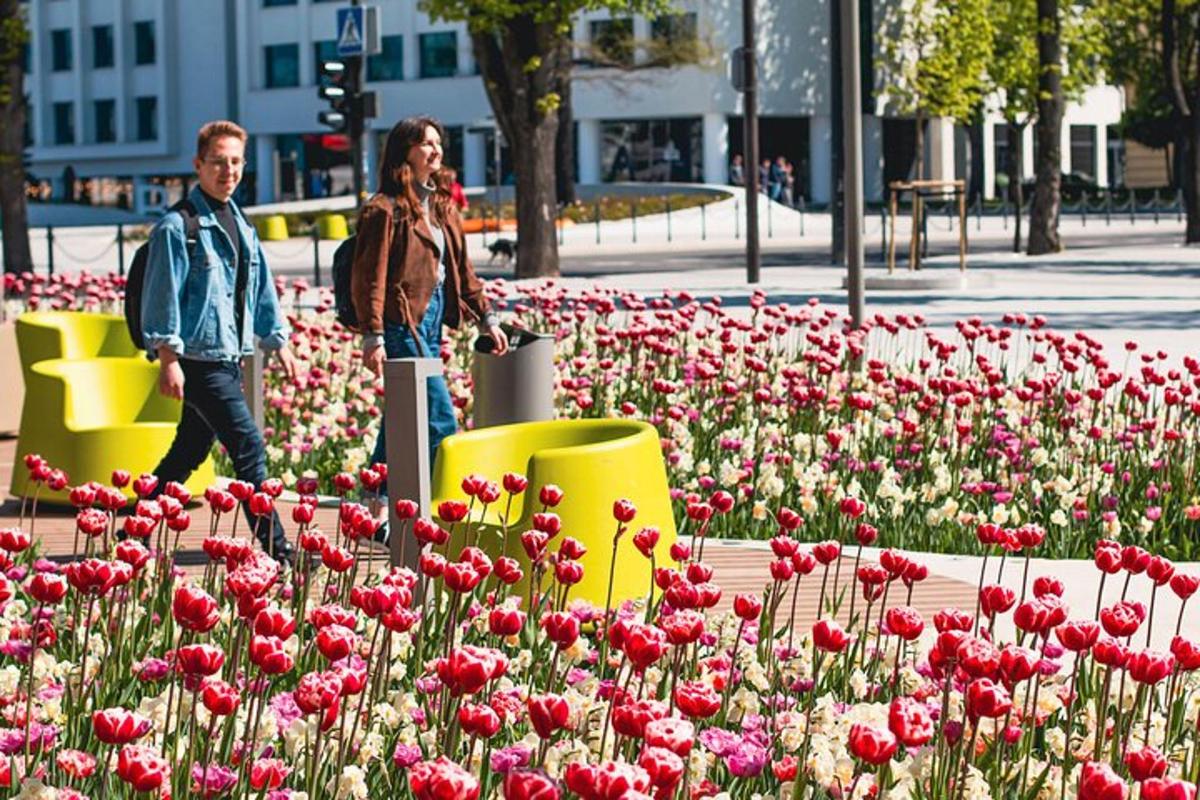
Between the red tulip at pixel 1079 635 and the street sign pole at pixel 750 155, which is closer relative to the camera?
the red tulip at pixel 1079 635

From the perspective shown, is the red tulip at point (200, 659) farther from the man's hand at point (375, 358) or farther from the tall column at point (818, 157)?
the tall column at point (818, 157)

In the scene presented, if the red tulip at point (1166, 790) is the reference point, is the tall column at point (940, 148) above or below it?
above

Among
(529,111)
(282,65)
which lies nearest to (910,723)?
(529,111)

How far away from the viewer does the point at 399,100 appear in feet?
277

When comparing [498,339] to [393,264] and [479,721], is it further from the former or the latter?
[479,721]

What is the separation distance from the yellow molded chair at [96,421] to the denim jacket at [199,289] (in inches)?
76.5

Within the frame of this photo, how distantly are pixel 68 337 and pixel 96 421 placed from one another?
235cm

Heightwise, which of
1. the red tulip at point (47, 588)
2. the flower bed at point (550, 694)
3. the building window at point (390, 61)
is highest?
the building window at point (390, 61)

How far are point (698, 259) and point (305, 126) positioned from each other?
4874 cm

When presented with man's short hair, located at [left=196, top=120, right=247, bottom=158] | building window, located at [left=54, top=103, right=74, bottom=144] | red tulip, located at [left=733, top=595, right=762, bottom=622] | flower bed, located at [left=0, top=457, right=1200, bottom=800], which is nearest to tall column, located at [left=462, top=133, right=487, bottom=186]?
building window, located at [left=54, top=103, right=74, bottom=144]

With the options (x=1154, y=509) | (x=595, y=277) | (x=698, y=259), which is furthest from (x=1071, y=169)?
(x=1154, y=509)

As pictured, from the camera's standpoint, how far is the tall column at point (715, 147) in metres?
74.6

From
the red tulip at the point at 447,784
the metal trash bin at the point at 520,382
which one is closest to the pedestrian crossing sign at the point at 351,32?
the metal trash bin at the point at 520,382

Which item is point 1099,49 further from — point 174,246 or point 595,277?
point 174,246
